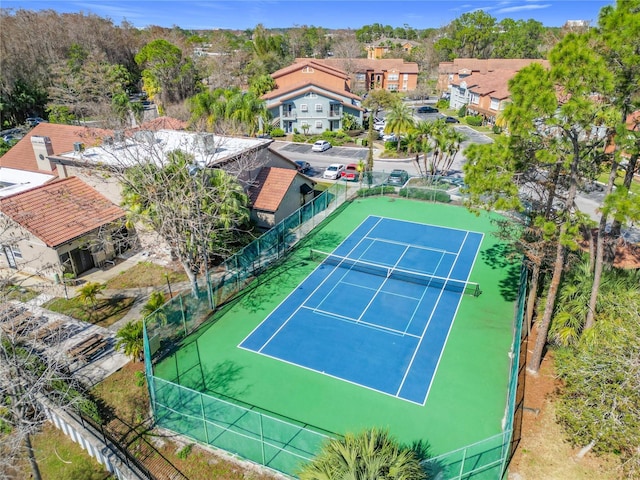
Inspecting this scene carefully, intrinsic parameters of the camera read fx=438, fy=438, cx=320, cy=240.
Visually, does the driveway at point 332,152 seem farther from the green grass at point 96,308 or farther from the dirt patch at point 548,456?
the dirt patch at point 548,456

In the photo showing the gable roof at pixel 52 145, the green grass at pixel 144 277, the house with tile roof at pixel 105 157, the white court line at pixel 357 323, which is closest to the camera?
the white court line at pixel 357 323

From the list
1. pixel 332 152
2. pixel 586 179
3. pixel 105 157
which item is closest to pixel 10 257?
pixel 105 157

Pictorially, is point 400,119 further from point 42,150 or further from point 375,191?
point 42,150

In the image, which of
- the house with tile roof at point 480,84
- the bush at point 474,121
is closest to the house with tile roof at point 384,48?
the house with tile roof at point 480,84

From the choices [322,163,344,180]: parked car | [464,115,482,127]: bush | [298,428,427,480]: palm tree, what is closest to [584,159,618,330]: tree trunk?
[298,428,427,480]: palm tree

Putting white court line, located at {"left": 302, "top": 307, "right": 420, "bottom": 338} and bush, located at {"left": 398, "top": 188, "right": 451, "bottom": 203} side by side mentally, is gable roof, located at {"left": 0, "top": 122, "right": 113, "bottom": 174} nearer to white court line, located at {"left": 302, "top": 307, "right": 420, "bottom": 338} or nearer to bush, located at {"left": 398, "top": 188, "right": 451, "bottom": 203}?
white court line, located at {"left": 302, "top": 307, "right": 420, "bottom": 338}

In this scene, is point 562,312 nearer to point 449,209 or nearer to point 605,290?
point 605,290

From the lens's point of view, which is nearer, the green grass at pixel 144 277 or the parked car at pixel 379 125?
the green grass at pixel 144 277

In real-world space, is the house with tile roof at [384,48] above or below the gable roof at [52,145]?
above
